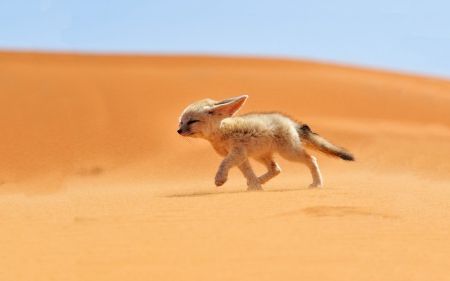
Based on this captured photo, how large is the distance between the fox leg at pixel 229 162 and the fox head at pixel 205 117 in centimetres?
39

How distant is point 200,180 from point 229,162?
611 cm

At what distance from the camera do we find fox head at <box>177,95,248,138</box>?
26.9ft

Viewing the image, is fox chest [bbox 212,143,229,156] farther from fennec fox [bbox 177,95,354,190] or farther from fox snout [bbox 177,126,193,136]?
fox snout [bbox 177,126,193,136]

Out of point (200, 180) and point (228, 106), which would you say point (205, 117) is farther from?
point (200, 180)

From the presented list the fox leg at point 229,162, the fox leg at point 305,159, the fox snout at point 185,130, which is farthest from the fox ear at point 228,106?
the fox leg at point 305,159

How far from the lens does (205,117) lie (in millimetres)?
8203

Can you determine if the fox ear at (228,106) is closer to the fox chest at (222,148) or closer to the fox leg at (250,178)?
the fox chest at (222,148)

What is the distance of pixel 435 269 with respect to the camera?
4.08 metres

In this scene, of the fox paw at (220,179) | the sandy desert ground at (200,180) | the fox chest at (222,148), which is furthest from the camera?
the fox chest at (222,148)

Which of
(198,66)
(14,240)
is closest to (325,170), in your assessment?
(14,240)

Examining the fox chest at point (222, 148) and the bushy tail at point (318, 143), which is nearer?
the fox chest at point (222, 148)

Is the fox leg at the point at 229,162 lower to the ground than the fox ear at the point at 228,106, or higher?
lower

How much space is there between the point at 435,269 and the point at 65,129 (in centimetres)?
1542

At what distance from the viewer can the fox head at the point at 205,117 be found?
820cm
